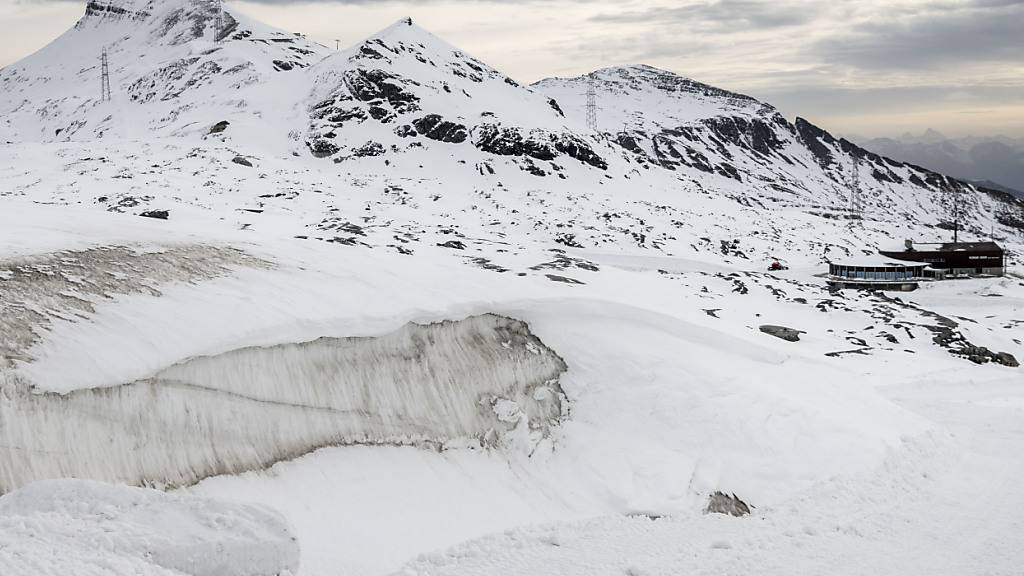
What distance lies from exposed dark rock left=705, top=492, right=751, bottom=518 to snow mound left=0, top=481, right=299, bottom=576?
7.78 metres

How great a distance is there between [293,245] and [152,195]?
38455 mm

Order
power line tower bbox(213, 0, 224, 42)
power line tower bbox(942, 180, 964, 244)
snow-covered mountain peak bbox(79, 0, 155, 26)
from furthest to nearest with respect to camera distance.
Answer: power line tower bbox(942, 180, 964, 244) → snow-covered mountain peak bbox(79, 0, 155, 26) → power line tower bbox(213, 0, 224, 42)

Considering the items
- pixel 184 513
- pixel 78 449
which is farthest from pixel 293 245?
pixel 184 513

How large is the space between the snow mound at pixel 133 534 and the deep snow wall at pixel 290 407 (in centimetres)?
107

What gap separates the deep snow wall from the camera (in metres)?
9.37

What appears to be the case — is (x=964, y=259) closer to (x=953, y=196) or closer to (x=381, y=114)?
(x=381, y=114)

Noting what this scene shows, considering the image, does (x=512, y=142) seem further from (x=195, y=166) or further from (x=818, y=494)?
(x=818, y=494)

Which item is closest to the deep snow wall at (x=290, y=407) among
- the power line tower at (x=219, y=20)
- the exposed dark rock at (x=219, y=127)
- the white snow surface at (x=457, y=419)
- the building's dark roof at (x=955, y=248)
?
the white snow surface at (x=457, y=419)

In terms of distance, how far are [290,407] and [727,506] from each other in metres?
8.13

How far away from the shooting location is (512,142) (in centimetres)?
8188

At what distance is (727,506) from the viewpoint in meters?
13.4

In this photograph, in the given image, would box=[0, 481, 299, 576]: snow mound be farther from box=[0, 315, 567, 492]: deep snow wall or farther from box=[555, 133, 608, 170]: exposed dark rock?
box=[555, 133, 608, 170]: exposed dark rock

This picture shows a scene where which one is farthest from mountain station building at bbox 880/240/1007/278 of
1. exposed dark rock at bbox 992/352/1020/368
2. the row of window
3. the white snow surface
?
exposed dark rock at bbox 992/352/1020/368

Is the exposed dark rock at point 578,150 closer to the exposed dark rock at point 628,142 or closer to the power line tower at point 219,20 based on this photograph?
the exposed dark rock at point 628,142
